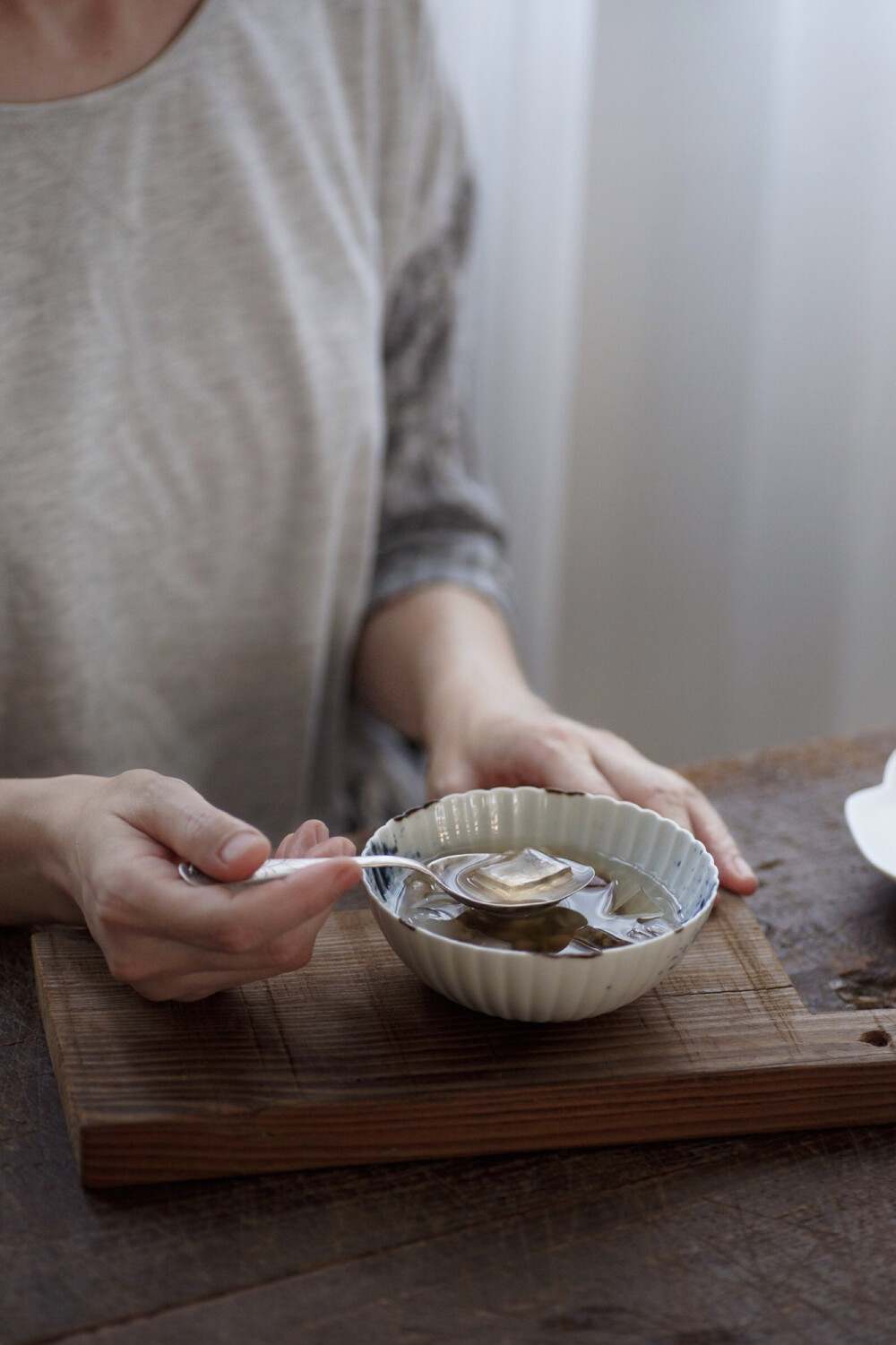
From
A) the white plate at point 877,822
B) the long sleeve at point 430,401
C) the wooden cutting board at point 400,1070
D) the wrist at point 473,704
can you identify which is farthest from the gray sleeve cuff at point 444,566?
the wooden cutting board at point 400,1070

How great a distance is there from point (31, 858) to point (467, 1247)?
12.4 inches

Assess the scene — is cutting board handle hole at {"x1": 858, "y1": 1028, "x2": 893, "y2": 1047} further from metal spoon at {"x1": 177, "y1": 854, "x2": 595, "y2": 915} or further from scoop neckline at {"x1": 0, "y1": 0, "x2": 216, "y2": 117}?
scoop neckline at {"x1": 0, "y1": 0, "x2": 216, "y2": 117}

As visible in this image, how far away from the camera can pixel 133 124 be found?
902 millimetres

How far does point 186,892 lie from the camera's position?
0.51 m

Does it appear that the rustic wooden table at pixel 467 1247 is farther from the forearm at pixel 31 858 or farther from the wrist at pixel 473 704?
the wrist at pixel 473 704

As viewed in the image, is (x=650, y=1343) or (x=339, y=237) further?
(x=339, y=237)

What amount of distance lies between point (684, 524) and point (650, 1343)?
1431 millimetres

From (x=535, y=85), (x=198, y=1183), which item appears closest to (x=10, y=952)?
(x=198, y=1183)

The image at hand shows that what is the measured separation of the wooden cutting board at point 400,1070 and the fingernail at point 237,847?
104 millimetres

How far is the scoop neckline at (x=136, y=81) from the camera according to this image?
0.85 meters

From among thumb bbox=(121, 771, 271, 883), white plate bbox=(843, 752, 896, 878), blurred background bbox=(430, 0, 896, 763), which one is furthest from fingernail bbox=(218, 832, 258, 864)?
blurred background bbox=(430, 0, 896, 763)

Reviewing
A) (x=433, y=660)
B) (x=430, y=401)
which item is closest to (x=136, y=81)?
(x=430, y=401)

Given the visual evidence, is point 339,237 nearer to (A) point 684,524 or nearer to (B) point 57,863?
(B) point 57,863

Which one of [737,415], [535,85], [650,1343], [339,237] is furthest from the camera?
[737,415]
